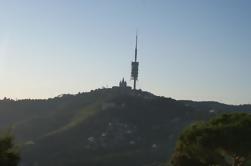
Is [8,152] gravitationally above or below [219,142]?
below

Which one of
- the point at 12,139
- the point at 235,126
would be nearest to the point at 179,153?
the point at 235,126

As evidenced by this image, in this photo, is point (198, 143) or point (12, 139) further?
point (198, 143)

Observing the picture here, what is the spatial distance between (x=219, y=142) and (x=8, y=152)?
19178 millimetres

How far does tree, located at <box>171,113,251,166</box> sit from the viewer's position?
4700 centimetres

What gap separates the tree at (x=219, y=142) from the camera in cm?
4700

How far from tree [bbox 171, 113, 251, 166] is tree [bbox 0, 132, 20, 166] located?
A: 1768 cm

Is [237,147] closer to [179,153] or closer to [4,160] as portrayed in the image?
[179,153]

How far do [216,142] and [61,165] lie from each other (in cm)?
15220

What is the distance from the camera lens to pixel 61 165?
641 feet

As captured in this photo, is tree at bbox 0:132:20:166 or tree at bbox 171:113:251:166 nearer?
tree at bbox 0:132:20:166

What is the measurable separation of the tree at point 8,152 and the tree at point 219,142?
58.0ft

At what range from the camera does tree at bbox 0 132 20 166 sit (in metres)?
33.8

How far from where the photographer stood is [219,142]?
4731cm

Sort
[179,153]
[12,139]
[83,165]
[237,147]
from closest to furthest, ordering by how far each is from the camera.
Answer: [12,139] → [237,147] → [179,153] → [83,165]
